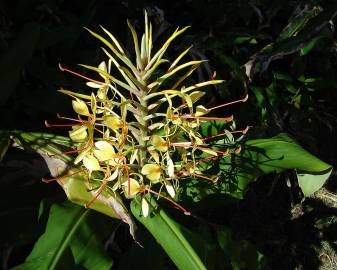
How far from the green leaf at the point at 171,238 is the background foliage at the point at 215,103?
0.04 metres

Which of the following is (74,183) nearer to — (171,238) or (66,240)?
(66,240)

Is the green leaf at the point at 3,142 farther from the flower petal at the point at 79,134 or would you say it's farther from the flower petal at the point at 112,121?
the flower petal at the point at 112,121

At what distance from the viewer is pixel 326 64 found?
265 centimetres

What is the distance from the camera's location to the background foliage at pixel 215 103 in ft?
5.18

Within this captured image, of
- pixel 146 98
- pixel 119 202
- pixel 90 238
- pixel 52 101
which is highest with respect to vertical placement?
pixel 146 98

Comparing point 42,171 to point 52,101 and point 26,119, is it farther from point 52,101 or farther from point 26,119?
point 26,119

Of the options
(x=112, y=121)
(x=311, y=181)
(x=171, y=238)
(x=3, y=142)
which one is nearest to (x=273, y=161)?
(x=311, y=181)

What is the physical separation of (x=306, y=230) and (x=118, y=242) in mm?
959

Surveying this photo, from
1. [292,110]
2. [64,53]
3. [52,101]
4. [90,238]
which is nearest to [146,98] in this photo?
[90,238]

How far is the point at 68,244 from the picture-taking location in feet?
4.45

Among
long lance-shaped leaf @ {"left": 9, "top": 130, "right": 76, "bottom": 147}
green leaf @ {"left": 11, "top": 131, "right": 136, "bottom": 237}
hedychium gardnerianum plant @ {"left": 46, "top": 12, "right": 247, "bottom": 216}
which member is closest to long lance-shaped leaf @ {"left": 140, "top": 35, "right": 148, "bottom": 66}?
hedychium gardnerianum plant @ {"left": 46, "top": 12, "right": 247, "bottom": 216}

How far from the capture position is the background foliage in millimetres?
1580

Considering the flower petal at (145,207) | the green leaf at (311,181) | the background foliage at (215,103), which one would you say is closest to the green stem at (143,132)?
the flower petal at (145,207)

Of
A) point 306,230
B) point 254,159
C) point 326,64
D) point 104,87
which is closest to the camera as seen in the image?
point 104,87
